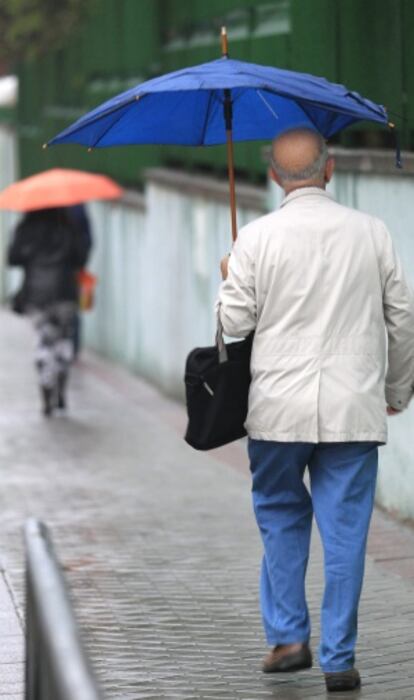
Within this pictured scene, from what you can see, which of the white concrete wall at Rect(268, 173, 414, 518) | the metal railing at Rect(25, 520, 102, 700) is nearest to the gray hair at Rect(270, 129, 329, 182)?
the metal railing at Rect(25, 520, 102, 700)

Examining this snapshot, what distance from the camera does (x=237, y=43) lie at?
1277 centimetres

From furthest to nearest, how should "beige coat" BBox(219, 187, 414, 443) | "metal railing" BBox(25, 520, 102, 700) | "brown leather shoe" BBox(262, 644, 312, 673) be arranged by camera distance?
"brown leather shoe" BBox(262, 644, 312, 673) → "beige coat" BBox(219, 187, 414, 443) → "metal railing" BBox(25, 520, 102, 700)

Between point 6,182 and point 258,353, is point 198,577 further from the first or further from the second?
point 6,182

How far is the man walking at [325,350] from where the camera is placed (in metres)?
5.43

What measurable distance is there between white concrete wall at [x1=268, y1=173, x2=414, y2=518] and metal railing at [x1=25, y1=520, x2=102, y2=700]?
5.56 m

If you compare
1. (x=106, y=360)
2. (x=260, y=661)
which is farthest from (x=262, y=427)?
(x=106, y=360)

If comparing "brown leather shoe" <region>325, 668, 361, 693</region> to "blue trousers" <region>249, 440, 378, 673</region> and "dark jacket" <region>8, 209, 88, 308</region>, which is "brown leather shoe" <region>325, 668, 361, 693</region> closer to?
"blue trousers" <region>249, 440, 378, 673</region>

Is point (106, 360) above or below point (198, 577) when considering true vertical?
below

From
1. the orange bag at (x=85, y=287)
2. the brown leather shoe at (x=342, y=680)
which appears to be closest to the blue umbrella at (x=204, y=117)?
the brown leather shoe at (x=342, y=680)

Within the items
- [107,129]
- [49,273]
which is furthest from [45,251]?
[107,129]

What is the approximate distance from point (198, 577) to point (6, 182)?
21871 millimetres

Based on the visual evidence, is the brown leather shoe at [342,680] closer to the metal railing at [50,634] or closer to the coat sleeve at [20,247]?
the metal railing at [50,634]

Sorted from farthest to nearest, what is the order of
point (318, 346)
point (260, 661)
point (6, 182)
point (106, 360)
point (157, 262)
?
point (6, 182), point (106, 360), point (157, 262), point (260, 661), point (318, 346)

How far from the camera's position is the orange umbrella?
43.6 ft
